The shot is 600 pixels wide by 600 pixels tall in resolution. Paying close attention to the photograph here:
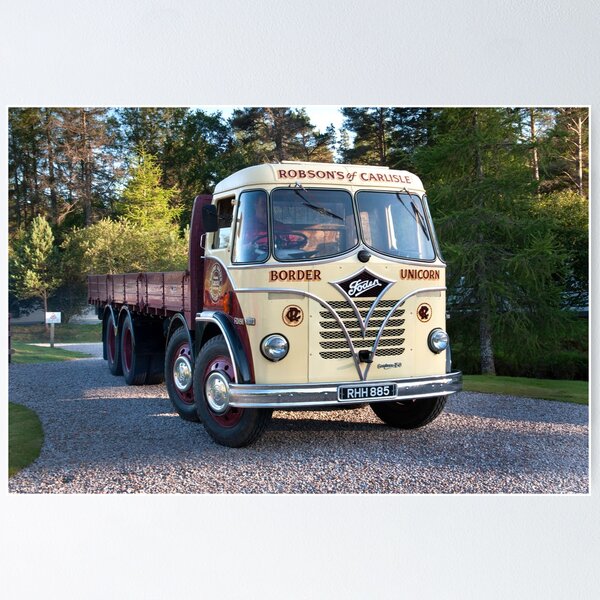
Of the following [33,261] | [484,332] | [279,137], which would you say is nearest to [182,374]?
[33,261]

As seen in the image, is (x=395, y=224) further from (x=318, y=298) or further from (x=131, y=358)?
(x=131, y=358)

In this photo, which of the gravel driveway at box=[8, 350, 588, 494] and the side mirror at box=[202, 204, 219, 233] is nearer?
the gravel driveway at box=[8, 350, 588, 494]

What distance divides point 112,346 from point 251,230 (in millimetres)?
3654

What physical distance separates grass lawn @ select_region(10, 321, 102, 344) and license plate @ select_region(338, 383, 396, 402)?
252cm

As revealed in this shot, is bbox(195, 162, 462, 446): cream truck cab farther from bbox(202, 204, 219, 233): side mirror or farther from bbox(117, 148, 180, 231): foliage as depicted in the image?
bbox(117, 148, 180, 231): foliage

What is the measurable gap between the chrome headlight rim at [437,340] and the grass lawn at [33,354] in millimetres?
3101

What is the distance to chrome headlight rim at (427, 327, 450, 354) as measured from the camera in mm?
6062

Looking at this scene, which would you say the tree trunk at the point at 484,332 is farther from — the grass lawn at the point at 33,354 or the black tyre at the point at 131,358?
the grass lawn at the point at 33,354

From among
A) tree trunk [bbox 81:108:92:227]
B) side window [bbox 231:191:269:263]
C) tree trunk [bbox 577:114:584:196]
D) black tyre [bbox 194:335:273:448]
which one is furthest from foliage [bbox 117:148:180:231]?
tree trunk [bbox 577:114:584:196]

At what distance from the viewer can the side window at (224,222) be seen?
6172 mm
